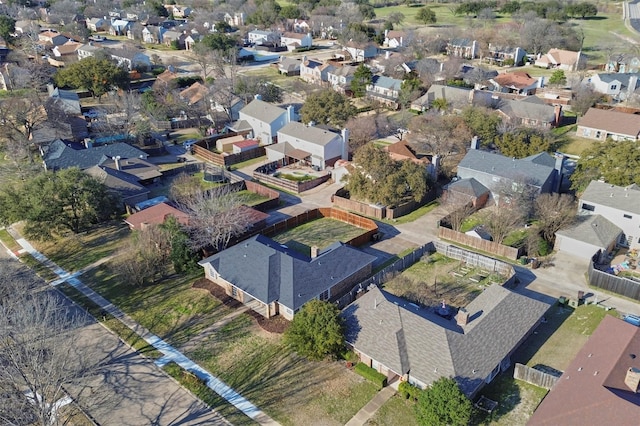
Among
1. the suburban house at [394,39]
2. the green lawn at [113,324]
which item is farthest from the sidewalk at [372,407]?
the suburban house at [394,39]

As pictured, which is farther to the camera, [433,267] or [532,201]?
[532,201]

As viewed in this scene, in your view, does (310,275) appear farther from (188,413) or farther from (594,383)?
(594,383)

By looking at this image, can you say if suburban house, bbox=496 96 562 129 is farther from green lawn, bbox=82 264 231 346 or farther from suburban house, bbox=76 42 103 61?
suburban house, bbox=76 42 103 61

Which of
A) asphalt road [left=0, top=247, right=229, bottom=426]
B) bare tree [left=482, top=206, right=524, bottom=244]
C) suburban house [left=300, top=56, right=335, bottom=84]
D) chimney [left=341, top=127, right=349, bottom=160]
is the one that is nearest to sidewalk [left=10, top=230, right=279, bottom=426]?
asphalt road [left=0, top=247, right=229, bottom=426]

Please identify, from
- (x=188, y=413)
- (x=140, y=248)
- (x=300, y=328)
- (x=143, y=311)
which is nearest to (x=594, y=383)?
(x=300, y=328)

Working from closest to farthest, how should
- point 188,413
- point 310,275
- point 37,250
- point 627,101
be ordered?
point 188,413 → point 310,275 → point 37,250 → point 627,101

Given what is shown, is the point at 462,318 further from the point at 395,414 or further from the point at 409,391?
the point at 395,414
